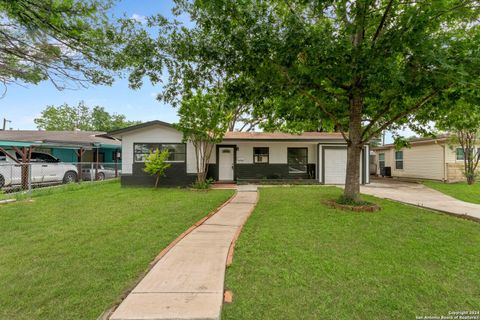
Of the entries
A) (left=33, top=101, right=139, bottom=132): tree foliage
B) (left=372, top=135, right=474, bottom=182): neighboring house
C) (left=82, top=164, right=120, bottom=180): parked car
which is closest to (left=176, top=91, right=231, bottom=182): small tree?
(left=82, top=164, right=120, bottom=180): parked car

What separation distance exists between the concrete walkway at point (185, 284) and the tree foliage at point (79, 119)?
136 ft

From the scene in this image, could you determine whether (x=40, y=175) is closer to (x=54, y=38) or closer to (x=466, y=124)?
(x=54, y=38)

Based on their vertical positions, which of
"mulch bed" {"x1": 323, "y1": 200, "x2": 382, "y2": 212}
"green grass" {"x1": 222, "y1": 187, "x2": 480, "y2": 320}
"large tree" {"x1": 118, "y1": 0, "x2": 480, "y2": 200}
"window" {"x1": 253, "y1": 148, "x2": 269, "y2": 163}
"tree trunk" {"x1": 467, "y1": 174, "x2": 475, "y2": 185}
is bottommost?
"green grass" {"x1": 222, "y1": 187, "x2": 480, "y2": 320}

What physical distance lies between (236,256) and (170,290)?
1.22m

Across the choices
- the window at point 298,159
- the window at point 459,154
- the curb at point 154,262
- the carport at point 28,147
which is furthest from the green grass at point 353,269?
the window at point 459,154

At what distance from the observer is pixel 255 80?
20.9 ft

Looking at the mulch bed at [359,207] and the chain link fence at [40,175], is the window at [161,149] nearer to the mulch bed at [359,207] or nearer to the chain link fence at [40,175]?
the chain link fence at [40,175]

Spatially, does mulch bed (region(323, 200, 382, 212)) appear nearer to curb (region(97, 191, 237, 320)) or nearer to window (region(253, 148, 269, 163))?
curb (region(97, 191, 237, 320))

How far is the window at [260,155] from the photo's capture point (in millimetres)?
14094

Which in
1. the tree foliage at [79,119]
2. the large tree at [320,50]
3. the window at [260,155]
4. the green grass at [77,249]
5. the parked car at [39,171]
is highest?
the tree foliage at [79,119]

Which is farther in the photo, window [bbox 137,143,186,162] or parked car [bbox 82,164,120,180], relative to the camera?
parked car [bbox 82,164,120,180]

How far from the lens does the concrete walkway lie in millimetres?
2234

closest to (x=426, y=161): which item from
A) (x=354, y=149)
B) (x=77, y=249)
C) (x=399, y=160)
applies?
(x=399, y=160)

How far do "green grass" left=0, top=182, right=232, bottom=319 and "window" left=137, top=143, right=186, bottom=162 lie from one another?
4.85 m
